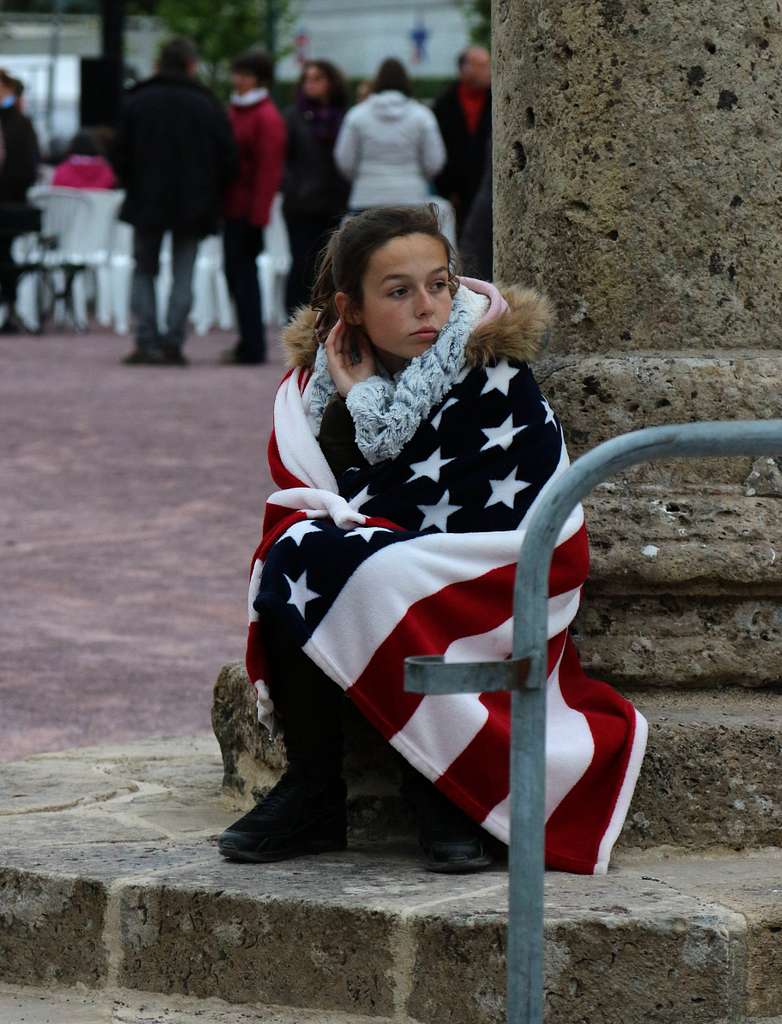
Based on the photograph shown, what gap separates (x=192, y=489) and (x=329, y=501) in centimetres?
561

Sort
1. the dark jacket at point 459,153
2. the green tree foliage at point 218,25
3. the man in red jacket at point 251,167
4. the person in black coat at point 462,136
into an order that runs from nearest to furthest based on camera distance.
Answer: the person in black coat at point 462,136 < the dark jacket at point 459,153 < the man in red jacket at point 251,167 < the green tree foliage at point 218,25

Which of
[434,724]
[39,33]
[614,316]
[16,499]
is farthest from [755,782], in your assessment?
[39,33]

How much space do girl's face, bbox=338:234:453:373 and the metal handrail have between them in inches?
48.6

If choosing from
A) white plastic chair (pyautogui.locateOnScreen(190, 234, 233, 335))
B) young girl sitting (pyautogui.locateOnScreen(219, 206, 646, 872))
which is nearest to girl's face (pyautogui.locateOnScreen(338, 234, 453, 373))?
A: young girl sitting (pyautogui.locateOnScreen(219, 206, 646, 872))

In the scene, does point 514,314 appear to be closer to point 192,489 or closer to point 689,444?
point 689,444

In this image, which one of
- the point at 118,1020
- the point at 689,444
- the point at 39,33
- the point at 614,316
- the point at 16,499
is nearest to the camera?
the point at 689,444

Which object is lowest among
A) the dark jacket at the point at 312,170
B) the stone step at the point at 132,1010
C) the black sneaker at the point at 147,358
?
the stone step at the point at 132,1010

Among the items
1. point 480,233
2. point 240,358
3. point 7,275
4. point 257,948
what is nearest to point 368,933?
point 257,948

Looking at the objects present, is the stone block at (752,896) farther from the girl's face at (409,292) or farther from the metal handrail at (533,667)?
the girl's face at (409,292)

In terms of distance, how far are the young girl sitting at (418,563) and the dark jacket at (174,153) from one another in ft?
30.7

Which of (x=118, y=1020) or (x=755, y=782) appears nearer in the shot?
(x=118, y=1020)

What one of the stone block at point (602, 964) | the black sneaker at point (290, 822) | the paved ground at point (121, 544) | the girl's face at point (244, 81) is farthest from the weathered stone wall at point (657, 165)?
the girl's face at point (244, 81)

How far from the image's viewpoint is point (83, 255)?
682 inches

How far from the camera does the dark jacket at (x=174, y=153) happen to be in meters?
12.8
